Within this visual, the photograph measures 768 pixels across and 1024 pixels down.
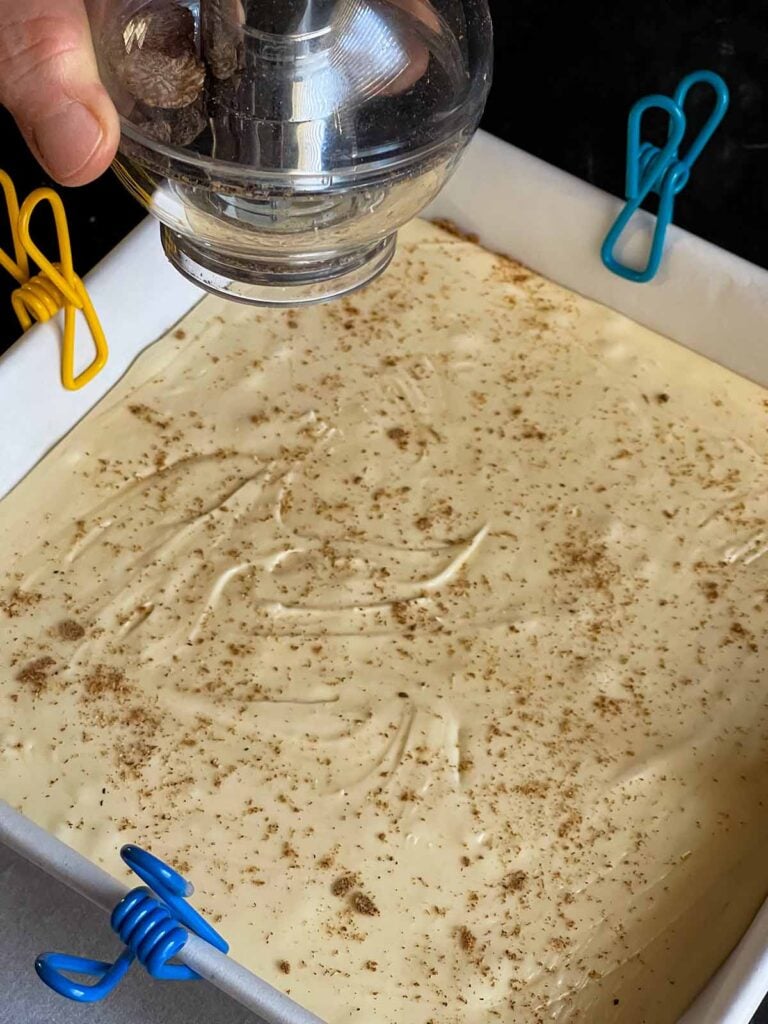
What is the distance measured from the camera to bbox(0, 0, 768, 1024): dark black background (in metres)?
1.37

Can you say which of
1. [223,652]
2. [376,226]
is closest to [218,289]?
[376,226]

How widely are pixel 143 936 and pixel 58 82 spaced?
423 mm

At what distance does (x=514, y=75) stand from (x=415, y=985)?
99 centimetres

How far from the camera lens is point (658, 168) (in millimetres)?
1087

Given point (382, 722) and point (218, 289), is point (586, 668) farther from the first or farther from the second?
point (218, 289)

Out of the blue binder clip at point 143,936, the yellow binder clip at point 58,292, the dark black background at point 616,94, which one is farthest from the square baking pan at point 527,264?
the blue binder clip at point 143,936

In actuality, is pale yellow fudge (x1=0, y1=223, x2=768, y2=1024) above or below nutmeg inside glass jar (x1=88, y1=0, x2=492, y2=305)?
below

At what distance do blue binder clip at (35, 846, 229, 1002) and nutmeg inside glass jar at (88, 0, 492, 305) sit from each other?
1.03 feet

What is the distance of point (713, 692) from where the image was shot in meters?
0.94

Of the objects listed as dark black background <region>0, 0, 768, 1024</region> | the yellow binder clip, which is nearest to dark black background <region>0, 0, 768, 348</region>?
dark black background <region>0, 0, 768, 1024</region>

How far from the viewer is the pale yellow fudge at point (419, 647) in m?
0.82

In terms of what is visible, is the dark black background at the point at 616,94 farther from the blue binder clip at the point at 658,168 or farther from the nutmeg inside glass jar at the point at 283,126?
the nutmeg inside glass jar at the point at 283,126

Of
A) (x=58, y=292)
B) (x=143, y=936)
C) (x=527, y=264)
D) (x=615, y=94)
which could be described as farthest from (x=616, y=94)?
(x=143, y=936)

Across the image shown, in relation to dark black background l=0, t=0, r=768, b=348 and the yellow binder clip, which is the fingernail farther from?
dark black background l=0, t=0, r=768, b=348
